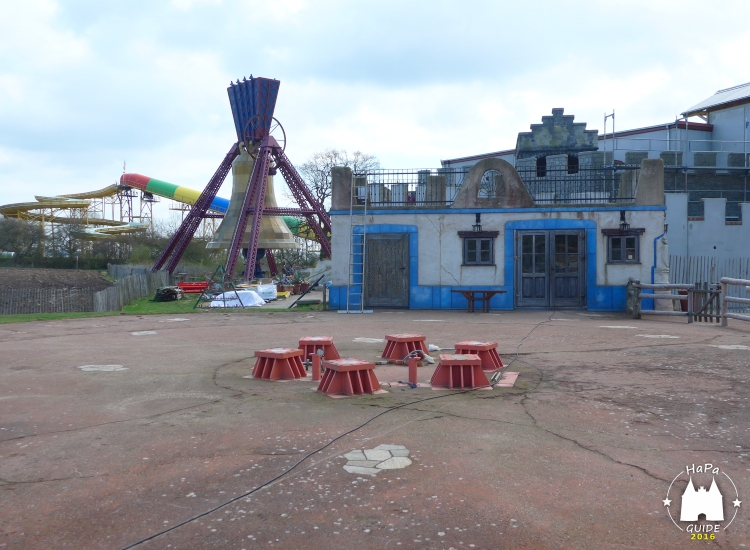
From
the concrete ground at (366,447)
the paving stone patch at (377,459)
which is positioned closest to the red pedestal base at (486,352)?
the concrete ground at (366,447)

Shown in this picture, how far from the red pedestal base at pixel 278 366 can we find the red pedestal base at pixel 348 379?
110 centimetres

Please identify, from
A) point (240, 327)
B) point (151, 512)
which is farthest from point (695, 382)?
point (240, 327)

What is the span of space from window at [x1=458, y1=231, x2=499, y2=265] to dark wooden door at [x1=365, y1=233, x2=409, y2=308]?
1797mm

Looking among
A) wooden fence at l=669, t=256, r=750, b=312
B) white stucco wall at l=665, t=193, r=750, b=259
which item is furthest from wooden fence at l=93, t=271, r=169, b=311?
white stucco wall at l=665, t=193, r=750, b=259

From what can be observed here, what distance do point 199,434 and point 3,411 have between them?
247 centimetres

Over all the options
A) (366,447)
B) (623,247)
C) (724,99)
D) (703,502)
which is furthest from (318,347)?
(724,99)

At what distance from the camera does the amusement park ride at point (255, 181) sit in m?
35.7

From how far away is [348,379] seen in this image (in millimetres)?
7613

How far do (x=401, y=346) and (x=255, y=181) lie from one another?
26.9 meters

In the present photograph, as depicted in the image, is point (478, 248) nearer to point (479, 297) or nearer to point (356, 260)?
point (479, 297)

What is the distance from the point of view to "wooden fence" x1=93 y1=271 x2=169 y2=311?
23.6m

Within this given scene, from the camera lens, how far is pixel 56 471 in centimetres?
505

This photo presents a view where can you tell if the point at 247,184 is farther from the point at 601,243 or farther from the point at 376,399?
the point at 376,399

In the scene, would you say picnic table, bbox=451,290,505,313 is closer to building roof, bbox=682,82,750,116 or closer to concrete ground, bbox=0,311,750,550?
concrete ground, bbox=0,311,750,550
